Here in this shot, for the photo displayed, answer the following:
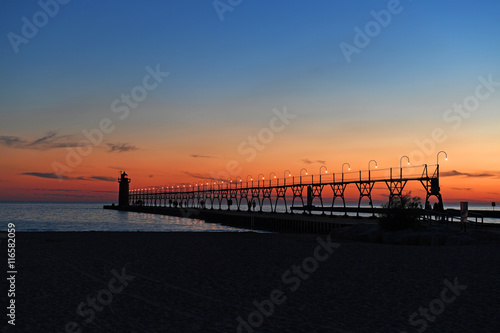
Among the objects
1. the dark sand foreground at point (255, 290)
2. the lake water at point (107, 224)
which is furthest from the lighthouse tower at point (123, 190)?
the dark sand foreground at point (255, 290)

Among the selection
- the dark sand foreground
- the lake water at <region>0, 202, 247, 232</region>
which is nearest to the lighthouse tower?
the lake water at <region>0, 202, 247, 232</region>

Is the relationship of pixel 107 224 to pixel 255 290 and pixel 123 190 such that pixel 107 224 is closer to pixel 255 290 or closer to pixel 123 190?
pixel 255 290

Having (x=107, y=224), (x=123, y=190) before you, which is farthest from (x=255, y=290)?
(x=123, y=190)

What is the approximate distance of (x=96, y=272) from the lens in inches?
603

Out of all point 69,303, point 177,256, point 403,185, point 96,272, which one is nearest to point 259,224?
point 403,185

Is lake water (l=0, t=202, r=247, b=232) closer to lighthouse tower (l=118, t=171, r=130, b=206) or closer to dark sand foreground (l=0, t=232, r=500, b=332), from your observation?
dark sand foreground (l=0, t=232, r=500, b=332)

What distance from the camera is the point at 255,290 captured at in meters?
12.5

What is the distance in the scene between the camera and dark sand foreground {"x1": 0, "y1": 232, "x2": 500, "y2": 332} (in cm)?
918

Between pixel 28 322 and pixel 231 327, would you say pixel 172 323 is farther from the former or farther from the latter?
pixel 28 322

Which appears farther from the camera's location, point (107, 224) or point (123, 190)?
point (123, 190)

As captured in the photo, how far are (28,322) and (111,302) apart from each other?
7.10 ft

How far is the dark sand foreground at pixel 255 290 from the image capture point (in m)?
9.18

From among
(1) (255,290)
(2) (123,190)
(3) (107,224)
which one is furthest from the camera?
(2) (123,190)

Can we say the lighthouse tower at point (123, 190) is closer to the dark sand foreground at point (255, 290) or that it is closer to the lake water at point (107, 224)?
the lake water at point (107, 224)
